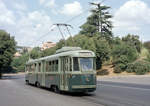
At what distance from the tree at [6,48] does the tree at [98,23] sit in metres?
17.2

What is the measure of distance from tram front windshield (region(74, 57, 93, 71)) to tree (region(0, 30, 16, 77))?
129 feet

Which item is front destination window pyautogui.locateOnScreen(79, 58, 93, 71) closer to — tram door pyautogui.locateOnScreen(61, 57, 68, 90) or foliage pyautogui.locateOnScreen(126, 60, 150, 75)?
tram door pyautogui.locateOnScreen(61, 57, 68, 90)

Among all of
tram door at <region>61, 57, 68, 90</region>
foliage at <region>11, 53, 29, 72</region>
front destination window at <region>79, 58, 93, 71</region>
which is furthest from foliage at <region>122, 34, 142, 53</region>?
foliage at <region>11, 53, 29, 72</region>

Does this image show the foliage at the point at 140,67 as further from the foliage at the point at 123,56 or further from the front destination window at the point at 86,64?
the front destination window at the point at 86,64

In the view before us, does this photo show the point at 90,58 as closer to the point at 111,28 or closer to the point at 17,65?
the point at 111,28

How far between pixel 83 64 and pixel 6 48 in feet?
134

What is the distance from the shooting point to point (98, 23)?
57562 mm

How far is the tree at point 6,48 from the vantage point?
50.9 meters

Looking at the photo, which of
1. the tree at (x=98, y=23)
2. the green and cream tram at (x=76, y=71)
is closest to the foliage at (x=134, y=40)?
the tree at (x=98, y=23)

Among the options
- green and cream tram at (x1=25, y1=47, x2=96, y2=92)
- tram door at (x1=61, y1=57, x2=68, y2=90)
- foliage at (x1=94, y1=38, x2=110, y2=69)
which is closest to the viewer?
green and cream tram at (x1=25, y1=47, x2=96, y2=92)

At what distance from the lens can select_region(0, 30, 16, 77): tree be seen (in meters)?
50.9

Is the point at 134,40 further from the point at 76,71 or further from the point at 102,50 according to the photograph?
the point at 76,71

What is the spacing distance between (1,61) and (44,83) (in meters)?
34.2

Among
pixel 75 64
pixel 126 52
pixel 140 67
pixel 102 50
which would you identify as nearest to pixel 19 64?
pixel 102 50
